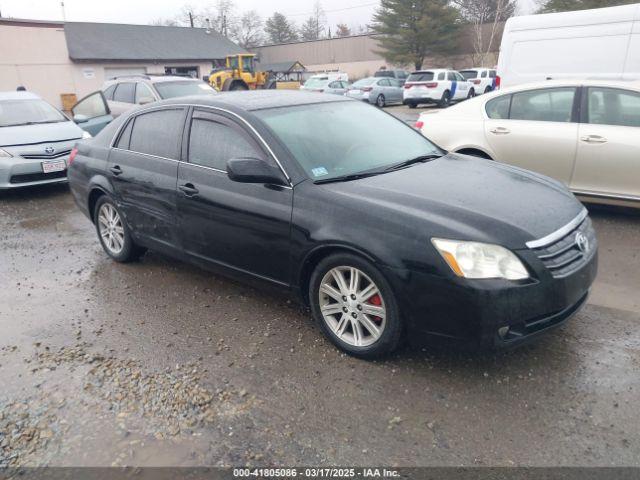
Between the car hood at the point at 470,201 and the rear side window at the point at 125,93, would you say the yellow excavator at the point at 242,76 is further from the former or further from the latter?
the car hood at the point at 470,201

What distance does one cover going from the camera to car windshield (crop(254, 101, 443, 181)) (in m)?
3.59

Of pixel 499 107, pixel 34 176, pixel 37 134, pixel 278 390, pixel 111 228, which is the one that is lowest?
pixel 278 390

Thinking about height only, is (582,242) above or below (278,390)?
above

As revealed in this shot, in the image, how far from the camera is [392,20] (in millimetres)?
42375

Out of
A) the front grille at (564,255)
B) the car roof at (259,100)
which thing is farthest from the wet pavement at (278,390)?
the car roof at (259,100)

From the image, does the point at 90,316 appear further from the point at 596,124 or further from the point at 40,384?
the point at 596,124

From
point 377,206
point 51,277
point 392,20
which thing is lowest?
point 51,277

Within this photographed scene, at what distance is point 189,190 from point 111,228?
158cm

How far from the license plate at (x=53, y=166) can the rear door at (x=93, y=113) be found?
1.95m

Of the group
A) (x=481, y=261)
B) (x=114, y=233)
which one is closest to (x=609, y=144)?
(x=481, y=261)

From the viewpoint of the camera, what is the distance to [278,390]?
3.01 m

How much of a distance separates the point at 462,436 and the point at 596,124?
14.3 ft

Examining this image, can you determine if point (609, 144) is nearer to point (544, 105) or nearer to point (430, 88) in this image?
point (544, 105)

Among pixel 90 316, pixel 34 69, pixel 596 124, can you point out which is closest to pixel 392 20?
pixel 34 69
